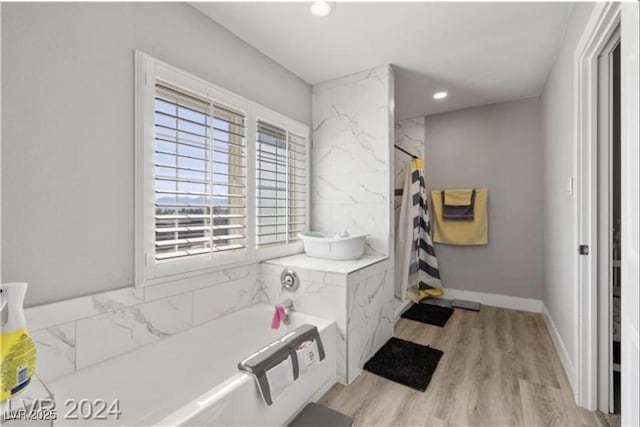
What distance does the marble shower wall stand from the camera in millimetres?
2488

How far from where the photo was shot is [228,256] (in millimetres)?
2002

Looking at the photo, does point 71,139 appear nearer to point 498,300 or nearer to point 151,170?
point 151,170

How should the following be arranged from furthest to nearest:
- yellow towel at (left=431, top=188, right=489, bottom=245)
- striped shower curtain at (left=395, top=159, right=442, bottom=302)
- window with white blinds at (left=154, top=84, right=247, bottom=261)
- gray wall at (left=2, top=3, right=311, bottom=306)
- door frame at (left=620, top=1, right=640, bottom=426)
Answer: yellow towel at (left=431, top=188, right=489, bottom=245)
striped shower curtain at (left=395, top=159, right=442, bottom=302)
window with white blinds at (left=154, top=84, right=247, bottom=261)
gray wall at (left=2, top=3, right=311, bottom=306)
door frame at (left=620, top=1, right=640, bottom=426)

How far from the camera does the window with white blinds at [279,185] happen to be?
7.49 ft

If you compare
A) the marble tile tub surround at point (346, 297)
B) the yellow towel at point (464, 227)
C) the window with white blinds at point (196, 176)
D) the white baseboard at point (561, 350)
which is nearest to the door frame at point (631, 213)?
the white baseboard at point (561, 350)

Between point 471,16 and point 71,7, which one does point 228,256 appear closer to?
point 71,7

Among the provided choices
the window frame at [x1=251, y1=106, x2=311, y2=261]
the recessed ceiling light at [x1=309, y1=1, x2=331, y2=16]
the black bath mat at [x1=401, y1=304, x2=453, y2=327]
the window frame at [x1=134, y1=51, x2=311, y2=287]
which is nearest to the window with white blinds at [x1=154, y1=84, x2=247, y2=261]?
the window frame at [x1=134, y1=51, x2=311, y2=287]

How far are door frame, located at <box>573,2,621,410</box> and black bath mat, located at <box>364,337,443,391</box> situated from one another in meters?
0.84

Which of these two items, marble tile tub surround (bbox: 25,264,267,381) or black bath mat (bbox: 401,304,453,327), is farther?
black bath mat (bbox: 401,304,453,327)

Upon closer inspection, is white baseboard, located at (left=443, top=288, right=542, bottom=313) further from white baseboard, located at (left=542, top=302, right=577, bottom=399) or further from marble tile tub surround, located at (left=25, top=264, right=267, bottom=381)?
marble tile tub surround, located at (left=25, top=264, right=267, bottom=381)

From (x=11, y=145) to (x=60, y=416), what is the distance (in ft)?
3.69

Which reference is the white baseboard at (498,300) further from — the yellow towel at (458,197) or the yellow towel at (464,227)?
the yellow towel at (458,197)

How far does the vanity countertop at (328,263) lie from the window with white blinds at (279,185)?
0.19 m

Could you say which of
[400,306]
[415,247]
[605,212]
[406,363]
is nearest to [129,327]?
[406,363]
